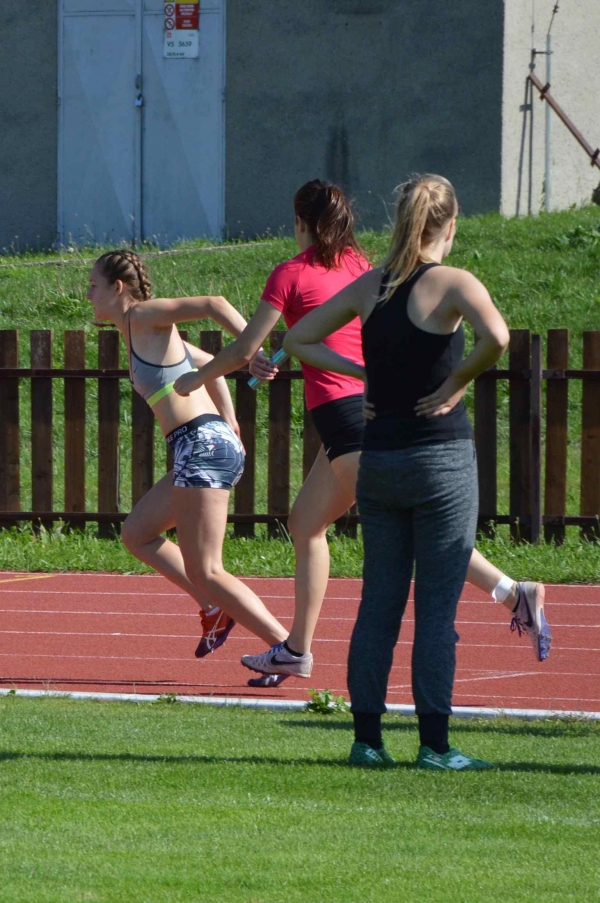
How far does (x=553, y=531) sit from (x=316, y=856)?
757 cm

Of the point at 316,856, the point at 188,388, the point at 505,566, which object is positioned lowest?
the point at 505,566

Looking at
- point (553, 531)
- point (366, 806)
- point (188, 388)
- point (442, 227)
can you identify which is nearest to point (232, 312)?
point (188, 388)

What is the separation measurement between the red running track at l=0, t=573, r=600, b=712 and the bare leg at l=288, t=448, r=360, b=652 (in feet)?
1.27

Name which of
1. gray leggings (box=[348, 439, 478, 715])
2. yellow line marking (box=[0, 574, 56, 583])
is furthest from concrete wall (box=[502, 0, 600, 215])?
gray leggings (box=[348, 439, 478, 715])

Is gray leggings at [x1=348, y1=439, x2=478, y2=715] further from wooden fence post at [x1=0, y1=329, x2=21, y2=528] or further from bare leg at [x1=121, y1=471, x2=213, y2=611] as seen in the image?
wooden fence post at [x1=0, y1=329, x2=21, y2=528]

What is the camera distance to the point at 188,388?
5723mm

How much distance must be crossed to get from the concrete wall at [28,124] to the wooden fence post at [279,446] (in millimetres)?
11923

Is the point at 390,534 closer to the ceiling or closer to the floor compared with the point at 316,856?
closer to the ceiling

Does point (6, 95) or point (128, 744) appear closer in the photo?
point (128, 744)

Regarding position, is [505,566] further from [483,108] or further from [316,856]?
[483,108]

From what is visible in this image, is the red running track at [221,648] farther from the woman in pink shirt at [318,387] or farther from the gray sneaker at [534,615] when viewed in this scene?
the woman in pink shirt at [318,387]

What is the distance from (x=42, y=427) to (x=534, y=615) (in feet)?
20.3

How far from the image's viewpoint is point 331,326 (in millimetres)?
4805

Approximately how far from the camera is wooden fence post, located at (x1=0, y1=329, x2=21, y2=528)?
38.5ft
